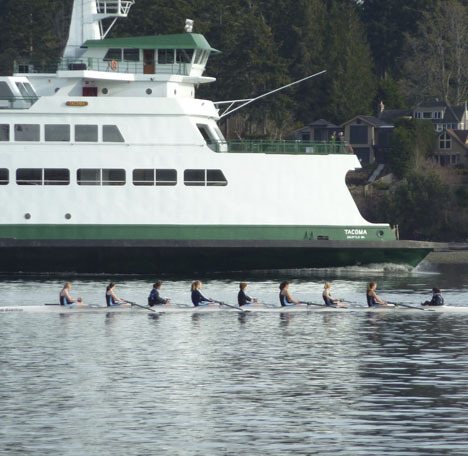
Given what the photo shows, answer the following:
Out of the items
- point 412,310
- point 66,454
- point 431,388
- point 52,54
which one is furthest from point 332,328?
point 52,54

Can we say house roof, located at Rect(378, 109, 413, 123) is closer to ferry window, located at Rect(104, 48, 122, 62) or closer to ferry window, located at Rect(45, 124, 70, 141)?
ferry window, located at Rect(104, 48, 122, 62)

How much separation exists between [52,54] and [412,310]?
199ft

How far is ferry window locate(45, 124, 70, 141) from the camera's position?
5812 cm

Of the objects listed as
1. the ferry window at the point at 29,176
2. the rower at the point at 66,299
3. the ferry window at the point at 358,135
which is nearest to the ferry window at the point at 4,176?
the ferry window at the point at 29,176

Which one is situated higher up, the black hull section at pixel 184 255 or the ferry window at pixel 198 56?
the ferry window at pixel 198 56

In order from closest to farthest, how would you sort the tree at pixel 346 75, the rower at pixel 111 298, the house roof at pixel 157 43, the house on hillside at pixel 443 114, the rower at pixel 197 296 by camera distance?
the rower at pixel 111 298 → the rower at pixel 197 296 → the house roof at pixel 157 43 → the house on hillside at pixel 443 114 → the tree at pixel 346 75

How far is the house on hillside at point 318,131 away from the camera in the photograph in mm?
110000

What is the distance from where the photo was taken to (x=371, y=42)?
433ft

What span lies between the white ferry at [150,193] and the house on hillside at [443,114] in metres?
53.8

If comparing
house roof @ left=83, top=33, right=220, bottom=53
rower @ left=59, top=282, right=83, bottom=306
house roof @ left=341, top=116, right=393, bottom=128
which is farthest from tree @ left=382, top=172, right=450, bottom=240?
rower @ left=59, top=282, right=83, bottom=306

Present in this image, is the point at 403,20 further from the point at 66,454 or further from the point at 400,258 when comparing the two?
the point at 66,454

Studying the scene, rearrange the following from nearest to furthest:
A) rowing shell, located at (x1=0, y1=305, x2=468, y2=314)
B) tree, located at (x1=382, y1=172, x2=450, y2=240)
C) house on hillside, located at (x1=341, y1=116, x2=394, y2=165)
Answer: rowing shell, located at (x1=0, y1=305, x2=468, y2=314)
tree, located at (x1=382, y1=172, x2=450, y2=240)
house on hillside, located at (x1=341, y1=116, x2=394, y2=165)

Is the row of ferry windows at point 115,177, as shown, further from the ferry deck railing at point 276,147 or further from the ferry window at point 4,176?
the ferry deck railing at point 276,147

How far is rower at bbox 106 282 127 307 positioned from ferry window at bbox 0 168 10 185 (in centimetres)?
1191
